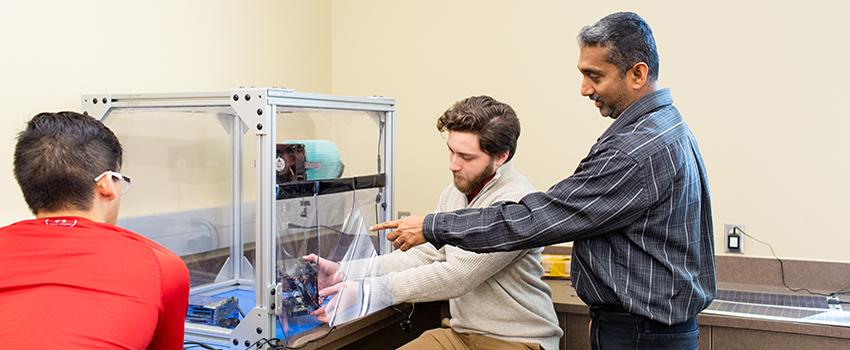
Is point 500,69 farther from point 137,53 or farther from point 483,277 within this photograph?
point 137,53

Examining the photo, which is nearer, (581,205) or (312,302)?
(581,205)

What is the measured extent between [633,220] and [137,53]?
1506 mm

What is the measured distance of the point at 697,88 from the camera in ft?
9.09

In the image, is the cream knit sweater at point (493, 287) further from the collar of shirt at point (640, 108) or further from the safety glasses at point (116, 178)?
the safety glasses at point (116, 178)

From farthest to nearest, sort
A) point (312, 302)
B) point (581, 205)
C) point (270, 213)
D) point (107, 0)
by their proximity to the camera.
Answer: point (107, 0)
point (312, 302)
point (270, 213)
point (581, 205)

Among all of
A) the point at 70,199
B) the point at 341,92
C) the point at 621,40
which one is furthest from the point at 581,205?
the point at 341,92

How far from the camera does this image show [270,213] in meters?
1.90

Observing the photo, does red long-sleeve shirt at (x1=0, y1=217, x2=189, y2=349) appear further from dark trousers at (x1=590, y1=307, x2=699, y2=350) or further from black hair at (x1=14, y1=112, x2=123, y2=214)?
dark trousers at (x1=590, y1=307, x2=699, y2=350)

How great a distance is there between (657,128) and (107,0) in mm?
1523

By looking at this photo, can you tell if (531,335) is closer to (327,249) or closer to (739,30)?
(327,249)

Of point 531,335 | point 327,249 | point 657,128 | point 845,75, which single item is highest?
point 845,75

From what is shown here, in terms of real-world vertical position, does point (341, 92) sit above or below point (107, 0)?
below

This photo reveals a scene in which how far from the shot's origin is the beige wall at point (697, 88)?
8.60ft

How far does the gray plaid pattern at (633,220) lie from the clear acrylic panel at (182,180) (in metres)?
0.88
